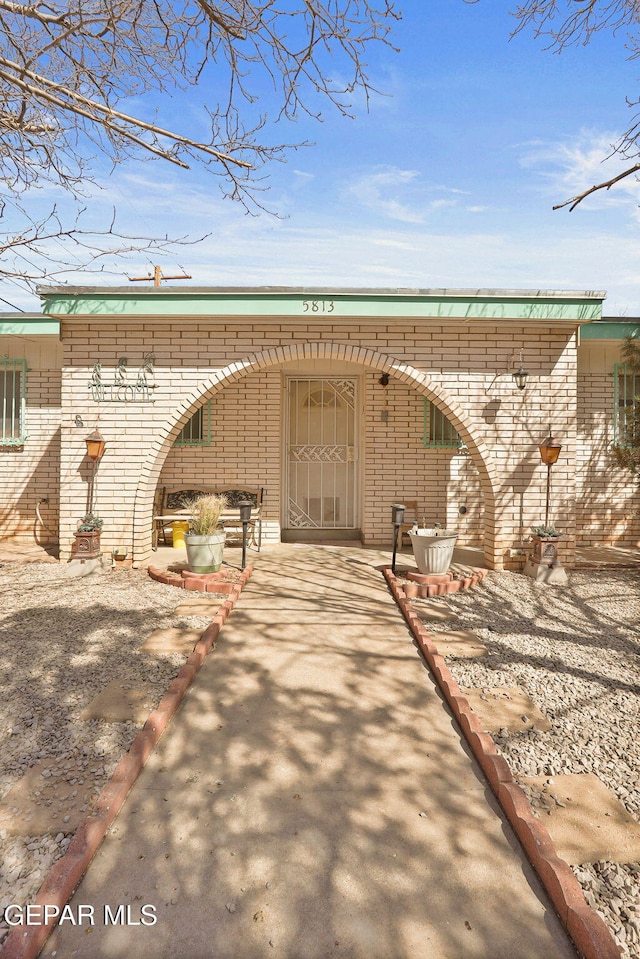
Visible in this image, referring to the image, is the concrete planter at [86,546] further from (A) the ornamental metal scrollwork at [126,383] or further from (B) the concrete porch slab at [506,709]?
(B) the concrete porch slab at [506,709]

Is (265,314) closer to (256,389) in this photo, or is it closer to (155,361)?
(155,361)

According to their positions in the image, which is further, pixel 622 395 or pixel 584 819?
pixel 622 395

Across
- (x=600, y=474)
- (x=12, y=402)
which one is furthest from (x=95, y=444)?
(x=600, y=474)

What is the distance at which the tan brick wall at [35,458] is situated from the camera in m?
8.67

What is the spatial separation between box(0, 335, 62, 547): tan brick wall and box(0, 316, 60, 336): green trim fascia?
14.6 inches

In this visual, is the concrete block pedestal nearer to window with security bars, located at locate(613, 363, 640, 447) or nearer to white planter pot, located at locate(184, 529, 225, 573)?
window with security bars, located at locate(613, 363, 640, 447)

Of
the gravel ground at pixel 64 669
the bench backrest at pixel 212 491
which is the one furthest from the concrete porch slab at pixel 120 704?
the bench backrest at pixel 212 491

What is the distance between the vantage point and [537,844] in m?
2.06

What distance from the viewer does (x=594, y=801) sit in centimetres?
240

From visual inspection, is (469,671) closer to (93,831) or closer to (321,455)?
(93,831)

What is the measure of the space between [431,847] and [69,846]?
4.88ft

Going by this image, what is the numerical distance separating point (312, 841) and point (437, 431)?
7.29m

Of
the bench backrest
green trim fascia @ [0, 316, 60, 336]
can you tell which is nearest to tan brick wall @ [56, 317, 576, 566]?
the bench backrest

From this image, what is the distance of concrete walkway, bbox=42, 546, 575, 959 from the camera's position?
1741 millimetres
